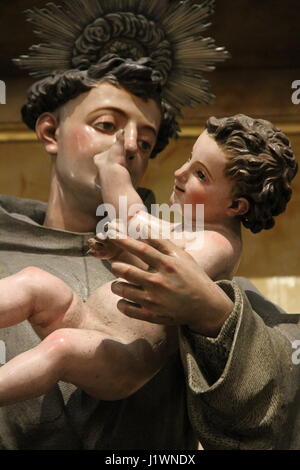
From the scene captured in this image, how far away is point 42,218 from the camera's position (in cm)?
339

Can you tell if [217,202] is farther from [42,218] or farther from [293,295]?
[293,295]

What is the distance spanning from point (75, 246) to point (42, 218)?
0.88 ft

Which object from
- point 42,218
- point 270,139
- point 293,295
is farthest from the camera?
point 293,295

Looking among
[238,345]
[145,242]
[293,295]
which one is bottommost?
[293,295]

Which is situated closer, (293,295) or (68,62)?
(68,62)

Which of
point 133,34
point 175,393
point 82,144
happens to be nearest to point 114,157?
point 82,144

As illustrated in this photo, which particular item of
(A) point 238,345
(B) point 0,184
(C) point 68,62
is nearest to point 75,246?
(C) point 68,62

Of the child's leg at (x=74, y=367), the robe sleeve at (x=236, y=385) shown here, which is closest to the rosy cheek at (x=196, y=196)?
the robe sleeve at (x=236, y=385)

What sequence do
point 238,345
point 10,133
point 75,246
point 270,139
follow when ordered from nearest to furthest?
point 238,345 < point 270,139 < point 75,246 < point 10,133

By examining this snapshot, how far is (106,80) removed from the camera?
3217 mm

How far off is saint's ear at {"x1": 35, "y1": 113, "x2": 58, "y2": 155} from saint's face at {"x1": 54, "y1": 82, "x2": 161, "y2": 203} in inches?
3.6

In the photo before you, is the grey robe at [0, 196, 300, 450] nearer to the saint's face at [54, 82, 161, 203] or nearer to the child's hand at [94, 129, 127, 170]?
the saint's face at [54, 82, 161, 203]

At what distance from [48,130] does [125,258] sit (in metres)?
0.80

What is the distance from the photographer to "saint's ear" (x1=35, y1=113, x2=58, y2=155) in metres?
3.33
